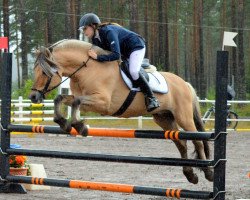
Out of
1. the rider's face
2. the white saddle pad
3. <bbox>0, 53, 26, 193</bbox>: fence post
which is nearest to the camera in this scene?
the rider's face

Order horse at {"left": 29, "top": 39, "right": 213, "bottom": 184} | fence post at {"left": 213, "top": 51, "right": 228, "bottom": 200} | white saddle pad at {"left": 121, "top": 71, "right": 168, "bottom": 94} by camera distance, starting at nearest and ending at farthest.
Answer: fence post at {"left": 213, "top": 51, "right": 228, "bottom": 200}, horse at {"left": 29, "top": 39, "right": 213, "bottom": 184}, white saddle pad at {"left": 121, "top": 71, "right": 168, "bottom": 94}

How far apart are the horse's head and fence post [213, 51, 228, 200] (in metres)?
1.67

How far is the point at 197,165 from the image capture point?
7285 mm

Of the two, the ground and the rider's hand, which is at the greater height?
the rider's hand

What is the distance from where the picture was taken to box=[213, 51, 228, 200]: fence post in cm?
692

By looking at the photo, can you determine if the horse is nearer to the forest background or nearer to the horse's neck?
the horse's neck

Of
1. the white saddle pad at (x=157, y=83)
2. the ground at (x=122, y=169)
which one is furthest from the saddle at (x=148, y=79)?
the ground at (x=122, y=169)

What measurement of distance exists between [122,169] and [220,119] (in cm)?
533

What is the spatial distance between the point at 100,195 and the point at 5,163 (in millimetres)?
1293

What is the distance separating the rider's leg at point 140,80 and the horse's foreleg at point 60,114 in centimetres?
81

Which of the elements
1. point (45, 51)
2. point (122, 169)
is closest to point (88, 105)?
point (45, 51)

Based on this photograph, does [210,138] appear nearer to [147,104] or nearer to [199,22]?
[147,104]

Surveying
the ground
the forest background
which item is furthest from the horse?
the forest background

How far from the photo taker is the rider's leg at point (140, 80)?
791 cm
